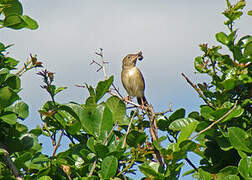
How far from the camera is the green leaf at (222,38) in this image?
2.81 metres

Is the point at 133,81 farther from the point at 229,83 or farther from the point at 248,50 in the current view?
the point at 229,83

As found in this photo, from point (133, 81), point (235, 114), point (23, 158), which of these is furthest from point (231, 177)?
point (133, 81)

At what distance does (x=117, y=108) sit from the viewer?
7.54 feet

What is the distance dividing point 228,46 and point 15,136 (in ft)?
4.82

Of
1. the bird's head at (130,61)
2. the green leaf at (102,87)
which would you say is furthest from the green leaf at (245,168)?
the bird's head at (130,61)

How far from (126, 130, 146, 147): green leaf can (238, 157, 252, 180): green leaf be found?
47cm

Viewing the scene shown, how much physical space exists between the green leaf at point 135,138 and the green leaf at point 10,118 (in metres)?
0.58

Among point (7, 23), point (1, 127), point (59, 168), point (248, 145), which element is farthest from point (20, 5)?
point (248, 145)

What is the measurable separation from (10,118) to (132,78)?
646cm

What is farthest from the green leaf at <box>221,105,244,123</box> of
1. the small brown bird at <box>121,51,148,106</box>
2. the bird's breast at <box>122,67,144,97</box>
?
the bird's breast at <box>122,67,144,97</box>

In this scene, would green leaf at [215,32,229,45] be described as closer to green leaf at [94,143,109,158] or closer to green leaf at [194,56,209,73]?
green leaf at [194,56,209,73]

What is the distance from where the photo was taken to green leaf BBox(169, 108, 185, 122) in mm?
2343

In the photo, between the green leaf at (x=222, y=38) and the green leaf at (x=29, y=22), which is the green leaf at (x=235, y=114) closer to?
the green leaf at (x=222, y=38)

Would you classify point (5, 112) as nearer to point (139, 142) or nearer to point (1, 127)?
point (1, 127)
